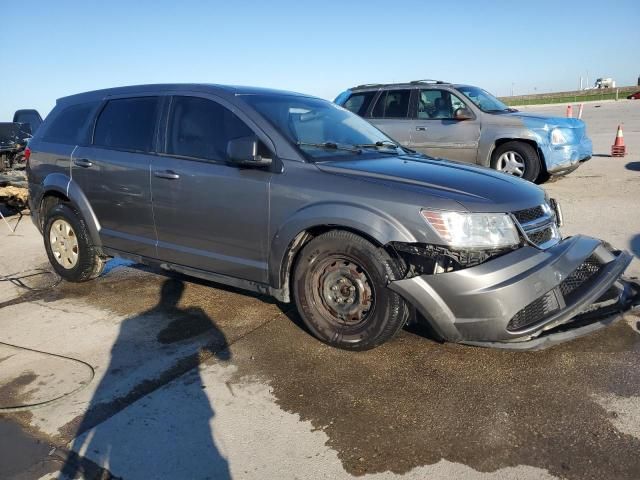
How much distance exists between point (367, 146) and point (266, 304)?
5.28 ft

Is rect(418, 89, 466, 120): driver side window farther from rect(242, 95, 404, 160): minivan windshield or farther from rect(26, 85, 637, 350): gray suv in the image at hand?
rect(26, 85, 637, 350): gray suv

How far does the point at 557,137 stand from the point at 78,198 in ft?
24.2

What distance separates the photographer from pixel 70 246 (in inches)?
217

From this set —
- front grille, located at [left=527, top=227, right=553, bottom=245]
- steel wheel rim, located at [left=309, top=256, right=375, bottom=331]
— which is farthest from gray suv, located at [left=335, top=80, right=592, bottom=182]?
steel wheel rim, located at [left=309, top=256, right=375, bottom=331]

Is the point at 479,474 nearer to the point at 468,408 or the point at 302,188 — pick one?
the point at 468,408

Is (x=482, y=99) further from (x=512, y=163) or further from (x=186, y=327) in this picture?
(x=186, y=327)

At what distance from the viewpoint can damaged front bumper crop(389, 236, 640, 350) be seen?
317 cm

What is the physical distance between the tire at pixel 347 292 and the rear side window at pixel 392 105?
6.68 meters

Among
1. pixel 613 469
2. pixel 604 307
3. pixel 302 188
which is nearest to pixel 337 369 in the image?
pixel 302 188

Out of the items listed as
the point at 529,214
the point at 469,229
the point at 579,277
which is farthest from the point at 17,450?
the point at 579,277

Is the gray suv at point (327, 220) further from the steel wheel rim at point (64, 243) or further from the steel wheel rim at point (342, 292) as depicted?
the steel wheel rim at point (64, 243)

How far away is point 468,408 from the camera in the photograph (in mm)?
3059

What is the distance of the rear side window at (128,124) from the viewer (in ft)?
15.5

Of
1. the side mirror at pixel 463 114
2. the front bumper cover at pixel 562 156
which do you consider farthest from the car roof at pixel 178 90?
the front bumper cover at pixel 562 156
